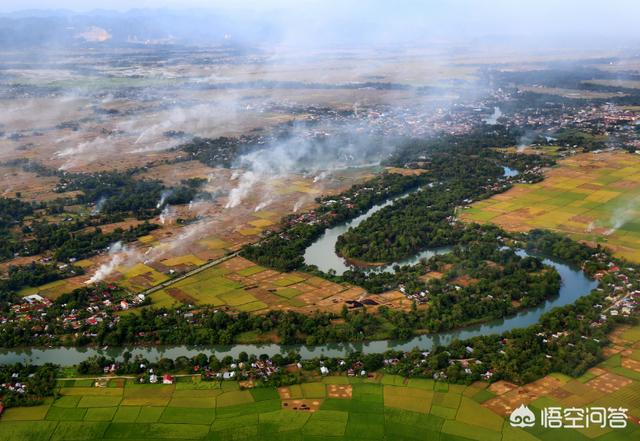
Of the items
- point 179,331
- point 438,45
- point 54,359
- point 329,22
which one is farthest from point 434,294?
point 329,22

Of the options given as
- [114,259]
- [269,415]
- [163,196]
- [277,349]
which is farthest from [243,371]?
[163,196]

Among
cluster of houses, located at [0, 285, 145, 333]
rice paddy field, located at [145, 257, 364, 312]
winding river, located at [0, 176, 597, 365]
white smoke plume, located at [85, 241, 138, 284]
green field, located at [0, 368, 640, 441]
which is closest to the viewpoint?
green field, located at [0, 368, 640, 441]

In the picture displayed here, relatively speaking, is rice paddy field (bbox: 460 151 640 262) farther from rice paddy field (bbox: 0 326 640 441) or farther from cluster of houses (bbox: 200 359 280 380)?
cluster of houses (bbox: 200 359 280 380)

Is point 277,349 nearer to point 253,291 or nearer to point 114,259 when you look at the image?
point 253,291

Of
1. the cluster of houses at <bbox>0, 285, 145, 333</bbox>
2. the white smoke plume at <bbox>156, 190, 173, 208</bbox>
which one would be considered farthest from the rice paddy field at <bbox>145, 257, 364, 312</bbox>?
the white smoke plume at <bbox>156, 190, 173, 208</bbox>

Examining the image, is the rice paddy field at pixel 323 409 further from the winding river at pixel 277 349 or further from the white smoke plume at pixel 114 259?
the white smoke plume at pixel 114 259

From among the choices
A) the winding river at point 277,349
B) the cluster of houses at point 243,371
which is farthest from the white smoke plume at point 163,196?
the cluster of houses at point 243,371
